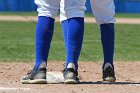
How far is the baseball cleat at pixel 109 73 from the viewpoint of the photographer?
17.9 feet

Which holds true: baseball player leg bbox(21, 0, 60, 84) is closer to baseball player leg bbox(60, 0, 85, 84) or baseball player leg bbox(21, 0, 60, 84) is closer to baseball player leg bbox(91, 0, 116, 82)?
baseball player leg bbox(60, 0, 85, 84)

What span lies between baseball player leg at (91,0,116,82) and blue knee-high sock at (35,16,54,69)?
53cm

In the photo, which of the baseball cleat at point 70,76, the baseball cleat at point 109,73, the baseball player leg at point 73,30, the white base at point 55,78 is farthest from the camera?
the baseball cleat at point 109,73

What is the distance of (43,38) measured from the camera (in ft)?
17.2

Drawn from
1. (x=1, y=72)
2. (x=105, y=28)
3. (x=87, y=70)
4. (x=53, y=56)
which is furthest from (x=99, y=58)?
(x=105, y=28)

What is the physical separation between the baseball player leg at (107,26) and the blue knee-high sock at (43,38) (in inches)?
20.8

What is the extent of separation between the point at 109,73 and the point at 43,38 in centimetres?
78

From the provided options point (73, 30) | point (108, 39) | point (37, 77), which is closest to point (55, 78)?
point (37, 77)

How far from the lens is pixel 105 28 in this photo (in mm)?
5625

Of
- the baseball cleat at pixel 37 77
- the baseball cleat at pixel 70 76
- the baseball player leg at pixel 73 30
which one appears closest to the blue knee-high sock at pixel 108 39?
the baseball player leg at pixel 73 30

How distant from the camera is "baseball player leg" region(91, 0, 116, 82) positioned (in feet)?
18.0

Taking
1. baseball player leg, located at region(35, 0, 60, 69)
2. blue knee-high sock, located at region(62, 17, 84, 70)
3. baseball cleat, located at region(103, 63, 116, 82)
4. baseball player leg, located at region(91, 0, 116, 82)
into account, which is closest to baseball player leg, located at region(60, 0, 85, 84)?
blue knee-high sock, located at region(62, 17, 84, 70)

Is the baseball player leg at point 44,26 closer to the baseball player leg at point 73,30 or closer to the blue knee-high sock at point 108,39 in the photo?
the baseball player leg at point 73,30

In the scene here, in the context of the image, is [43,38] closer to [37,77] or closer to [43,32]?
[43,32]
